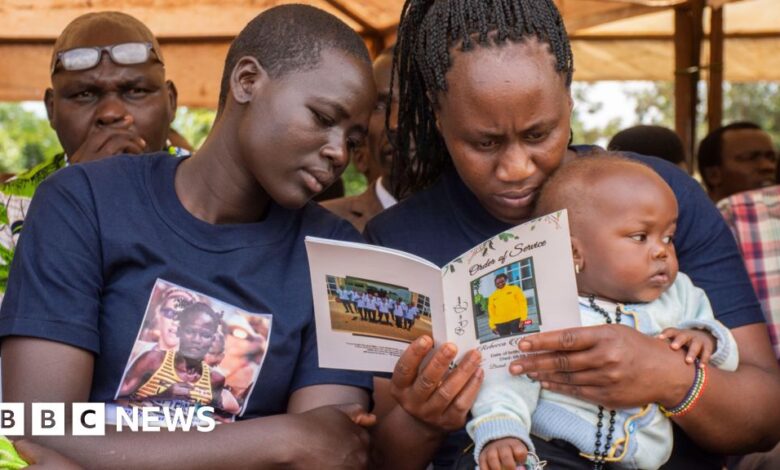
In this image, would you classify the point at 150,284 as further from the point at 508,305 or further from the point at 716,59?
the point at 716,59

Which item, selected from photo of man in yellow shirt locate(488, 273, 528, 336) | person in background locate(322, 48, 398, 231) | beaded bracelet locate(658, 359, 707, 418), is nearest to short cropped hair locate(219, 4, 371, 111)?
photo of man in yellow shirt locate(488, 273, 528, 336)

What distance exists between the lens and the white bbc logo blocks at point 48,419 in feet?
7.54

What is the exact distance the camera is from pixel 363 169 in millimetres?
5449

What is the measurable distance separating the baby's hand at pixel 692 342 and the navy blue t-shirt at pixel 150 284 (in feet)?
2.56

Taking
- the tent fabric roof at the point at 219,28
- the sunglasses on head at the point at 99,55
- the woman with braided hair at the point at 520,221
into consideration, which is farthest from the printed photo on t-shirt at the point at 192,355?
the tent fabric roof at the point at 219,28

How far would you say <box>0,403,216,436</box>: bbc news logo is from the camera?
231cm

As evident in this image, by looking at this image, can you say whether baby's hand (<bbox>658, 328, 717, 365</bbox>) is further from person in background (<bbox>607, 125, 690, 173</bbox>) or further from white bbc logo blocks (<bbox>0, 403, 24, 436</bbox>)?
person in background (<bbox>607, 125, 690, 173</bbox>)

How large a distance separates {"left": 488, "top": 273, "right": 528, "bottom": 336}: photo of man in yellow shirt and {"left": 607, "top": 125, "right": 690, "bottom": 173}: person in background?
3726 mm

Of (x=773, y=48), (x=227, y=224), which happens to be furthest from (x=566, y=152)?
(x=773, y=48)

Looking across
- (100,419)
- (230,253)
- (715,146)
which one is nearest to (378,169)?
(230,253)

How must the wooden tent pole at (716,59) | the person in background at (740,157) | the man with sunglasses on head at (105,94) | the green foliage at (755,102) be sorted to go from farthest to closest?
1. the green foliage at (755,102)
2. the person in background at (740,157)
3. the wooden tent pole at (716,59)
4. the man with sunglasses on head at (105,94)

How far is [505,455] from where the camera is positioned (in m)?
2.23

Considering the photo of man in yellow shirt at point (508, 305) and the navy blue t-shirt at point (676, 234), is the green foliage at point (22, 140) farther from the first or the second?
the photo of man in yellow shirt at point (508, 305)

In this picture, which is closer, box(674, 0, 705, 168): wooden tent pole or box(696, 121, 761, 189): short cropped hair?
box(674, 0, 705, 168): wooden tent pole
